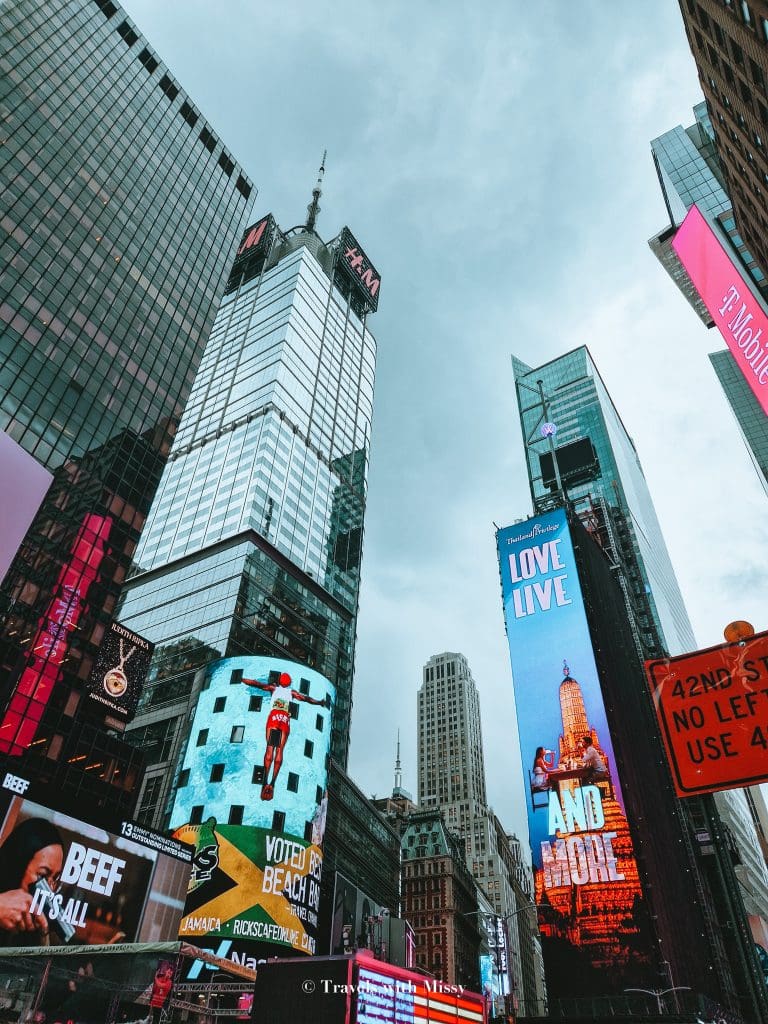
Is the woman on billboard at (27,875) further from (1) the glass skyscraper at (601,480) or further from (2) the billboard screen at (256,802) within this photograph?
(1) the glass skyscraper at (601,480)

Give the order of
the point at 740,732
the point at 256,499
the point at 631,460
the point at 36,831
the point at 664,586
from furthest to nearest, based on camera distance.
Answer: the point at 631,460, the point at 664,586, the point at 256,499, the point at 36,831, the point at 740,732

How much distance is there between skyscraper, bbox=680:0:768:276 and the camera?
1137 inches

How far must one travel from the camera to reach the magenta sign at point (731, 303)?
2592 cm

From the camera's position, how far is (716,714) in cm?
696

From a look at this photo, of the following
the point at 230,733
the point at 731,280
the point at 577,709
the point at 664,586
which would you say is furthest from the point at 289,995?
the point at 664,586

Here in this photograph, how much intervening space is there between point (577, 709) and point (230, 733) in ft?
106

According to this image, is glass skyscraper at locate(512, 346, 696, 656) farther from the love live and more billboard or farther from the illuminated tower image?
the illuminated tower image

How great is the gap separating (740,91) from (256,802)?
5682 centimetres

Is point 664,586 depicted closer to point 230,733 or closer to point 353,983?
point 230,733

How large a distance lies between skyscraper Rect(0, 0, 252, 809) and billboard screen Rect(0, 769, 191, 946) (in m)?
20.5

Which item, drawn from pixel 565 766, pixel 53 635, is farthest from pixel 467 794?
pixel 53 635

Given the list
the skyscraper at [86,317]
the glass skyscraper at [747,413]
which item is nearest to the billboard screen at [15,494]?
the skyscraper at [86,317]

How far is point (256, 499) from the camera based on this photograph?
91062 millimetres

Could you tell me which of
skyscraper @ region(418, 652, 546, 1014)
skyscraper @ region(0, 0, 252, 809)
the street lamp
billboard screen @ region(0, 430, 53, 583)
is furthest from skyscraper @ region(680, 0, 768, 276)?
skyscraper @ region(418, 652, 546, 1014)
